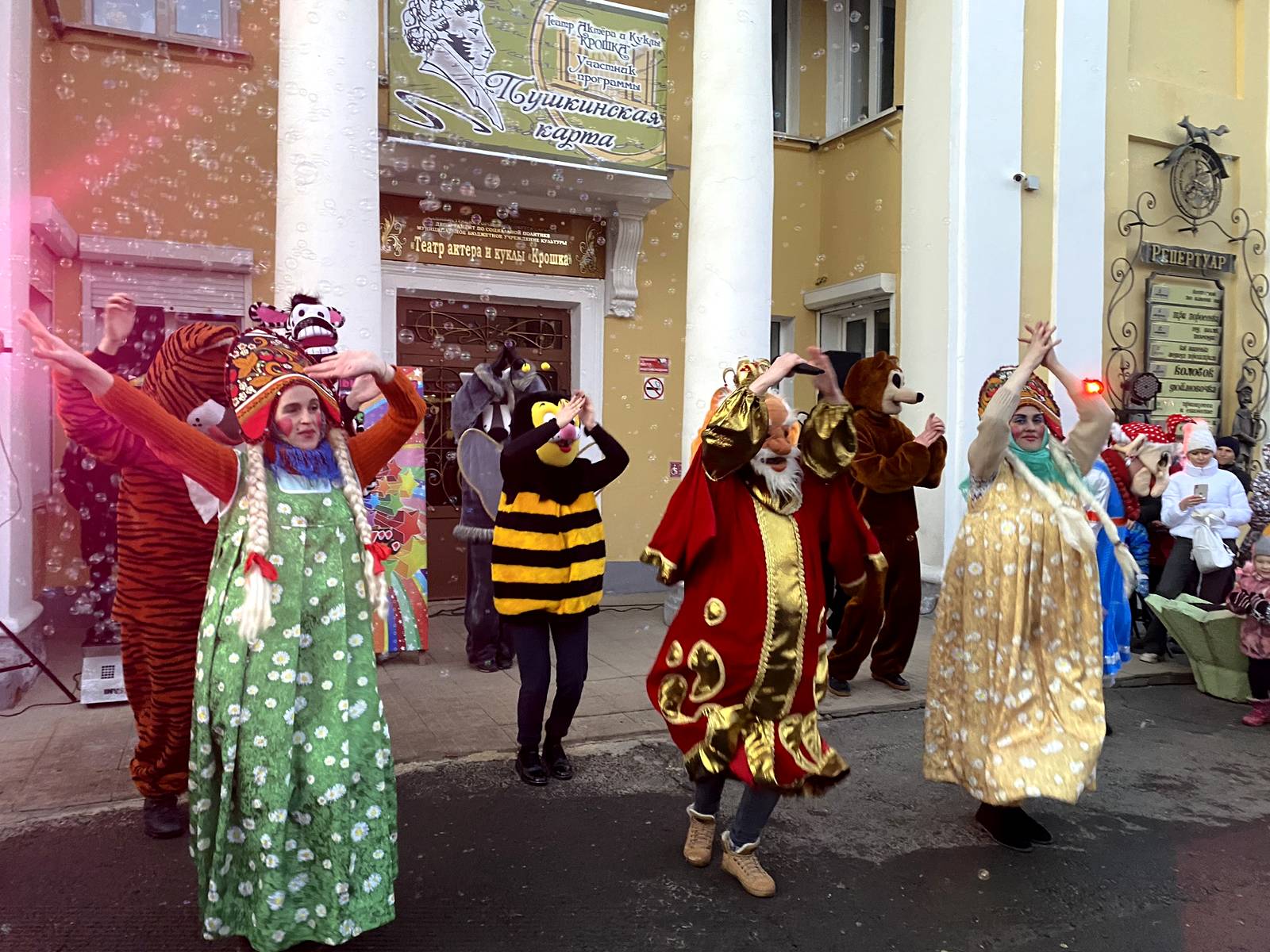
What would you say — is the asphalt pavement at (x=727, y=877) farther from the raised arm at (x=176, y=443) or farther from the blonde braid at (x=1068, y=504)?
the raised arm at (x=176, y=443)

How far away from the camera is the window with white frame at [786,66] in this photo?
10.6 meters

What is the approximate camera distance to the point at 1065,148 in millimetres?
9141

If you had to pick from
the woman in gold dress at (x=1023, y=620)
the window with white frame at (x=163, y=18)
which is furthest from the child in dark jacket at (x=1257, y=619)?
the window with white frame at (x=163, y=18)

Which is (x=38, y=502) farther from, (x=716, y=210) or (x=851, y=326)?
(x=851, y=326)

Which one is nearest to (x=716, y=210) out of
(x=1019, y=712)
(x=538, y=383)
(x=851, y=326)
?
(x=538, y=383)

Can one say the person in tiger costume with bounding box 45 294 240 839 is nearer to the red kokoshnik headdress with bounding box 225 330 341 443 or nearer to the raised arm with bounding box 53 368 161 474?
the raised arm with bounding box 53 368 161 474

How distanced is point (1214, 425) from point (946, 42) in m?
5.10

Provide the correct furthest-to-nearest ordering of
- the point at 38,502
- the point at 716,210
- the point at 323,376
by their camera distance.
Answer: the point at 716,210 → the point at 38,502 → the point at 323,376

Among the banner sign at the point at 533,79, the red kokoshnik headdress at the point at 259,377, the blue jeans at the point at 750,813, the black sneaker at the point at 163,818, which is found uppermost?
the banner sign at the point at 533,79

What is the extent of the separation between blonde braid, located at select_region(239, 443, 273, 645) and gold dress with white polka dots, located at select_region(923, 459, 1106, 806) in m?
2.71

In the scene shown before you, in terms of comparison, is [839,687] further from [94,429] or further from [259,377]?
[94,429]

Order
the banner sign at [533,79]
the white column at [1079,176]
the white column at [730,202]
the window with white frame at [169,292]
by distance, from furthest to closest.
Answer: the white column at [1079,176] → the white column at [730,202] → the banner sign at [533,79] → the window with white frame at [169,292]

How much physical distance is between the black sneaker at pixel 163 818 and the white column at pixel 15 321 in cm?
252

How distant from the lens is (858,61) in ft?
34.5
